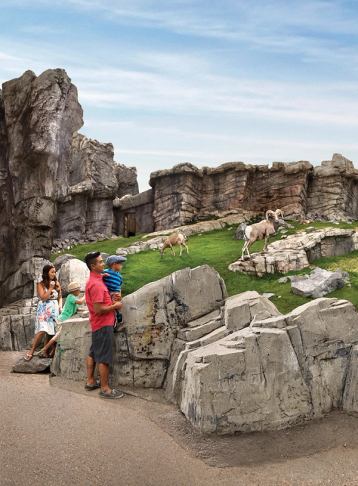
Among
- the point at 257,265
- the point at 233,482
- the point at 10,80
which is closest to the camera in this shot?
the point at 233,482

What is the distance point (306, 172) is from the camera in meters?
31.2

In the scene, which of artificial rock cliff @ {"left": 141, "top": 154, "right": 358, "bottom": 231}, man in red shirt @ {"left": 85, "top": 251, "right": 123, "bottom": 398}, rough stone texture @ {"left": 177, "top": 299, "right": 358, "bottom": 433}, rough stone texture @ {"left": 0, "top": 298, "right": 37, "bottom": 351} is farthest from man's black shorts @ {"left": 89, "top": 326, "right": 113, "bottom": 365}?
artificial rock cliff @ {"left": 141, "top": 154, "right": 358, "bottom": 231}

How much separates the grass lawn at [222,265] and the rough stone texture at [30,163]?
3.63 m

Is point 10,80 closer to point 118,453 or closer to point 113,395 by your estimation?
point 113,395

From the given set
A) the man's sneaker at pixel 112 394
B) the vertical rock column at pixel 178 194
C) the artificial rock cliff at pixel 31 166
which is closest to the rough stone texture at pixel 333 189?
→ the vertical rock column at pixel 178 194

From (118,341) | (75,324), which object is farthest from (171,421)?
(75,324)

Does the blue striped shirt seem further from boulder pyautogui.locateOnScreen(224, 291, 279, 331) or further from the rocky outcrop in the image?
the rocky outcrop

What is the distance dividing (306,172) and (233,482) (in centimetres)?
2706

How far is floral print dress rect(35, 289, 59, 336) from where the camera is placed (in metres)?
10.9

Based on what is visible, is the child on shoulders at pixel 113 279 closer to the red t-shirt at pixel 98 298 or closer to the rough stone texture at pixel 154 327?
the red t-shirt at pixel 98 298

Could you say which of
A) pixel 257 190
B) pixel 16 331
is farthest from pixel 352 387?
pixel 257 190

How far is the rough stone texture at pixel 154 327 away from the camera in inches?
367

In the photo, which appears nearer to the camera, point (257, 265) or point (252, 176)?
point (257, 265)

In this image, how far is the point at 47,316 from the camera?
1100cm
